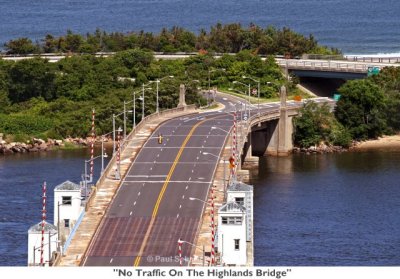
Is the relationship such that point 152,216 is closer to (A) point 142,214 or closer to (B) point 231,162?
(A) point 142,214

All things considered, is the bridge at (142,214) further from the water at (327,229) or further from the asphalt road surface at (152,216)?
Result: the water at (327,229)

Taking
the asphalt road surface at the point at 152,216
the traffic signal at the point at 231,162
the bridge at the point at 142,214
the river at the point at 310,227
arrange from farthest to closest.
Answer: the traffic signal at the point at 231,162
the river at the point at 310,227
the bridge at the point at 142,214
the asphalt road surface at the point at 152,216

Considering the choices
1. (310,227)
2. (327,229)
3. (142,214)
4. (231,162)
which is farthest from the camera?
(231,162)

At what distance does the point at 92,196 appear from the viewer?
581 ft

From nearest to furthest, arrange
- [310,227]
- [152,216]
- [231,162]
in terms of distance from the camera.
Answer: [152,216] → [310,227] → [231,162]

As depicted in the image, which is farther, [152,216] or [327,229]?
[327,229]

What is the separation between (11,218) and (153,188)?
1678 cm

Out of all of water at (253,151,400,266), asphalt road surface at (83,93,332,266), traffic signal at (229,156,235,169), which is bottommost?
water at (253,151,400,266)

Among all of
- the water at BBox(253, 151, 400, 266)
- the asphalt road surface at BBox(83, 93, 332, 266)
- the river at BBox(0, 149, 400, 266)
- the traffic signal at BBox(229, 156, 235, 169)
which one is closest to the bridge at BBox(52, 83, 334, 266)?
the asphalt road surface at BBox(83, 93, 332, 266)

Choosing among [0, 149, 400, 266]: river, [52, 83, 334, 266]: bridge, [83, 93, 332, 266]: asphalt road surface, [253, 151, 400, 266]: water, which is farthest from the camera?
[253, 151, 400, 266]: water

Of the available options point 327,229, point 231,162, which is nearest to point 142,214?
point 231,162

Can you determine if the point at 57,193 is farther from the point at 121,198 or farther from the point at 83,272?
the point at 83,272

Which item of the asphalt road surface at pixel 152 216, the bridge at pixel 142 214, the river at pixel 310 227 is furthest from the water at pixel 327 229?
the asphalt road surface at pixel 152 216

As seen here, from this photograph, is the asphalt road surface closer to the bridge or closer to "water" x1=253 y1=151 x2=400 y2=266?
the bridge
